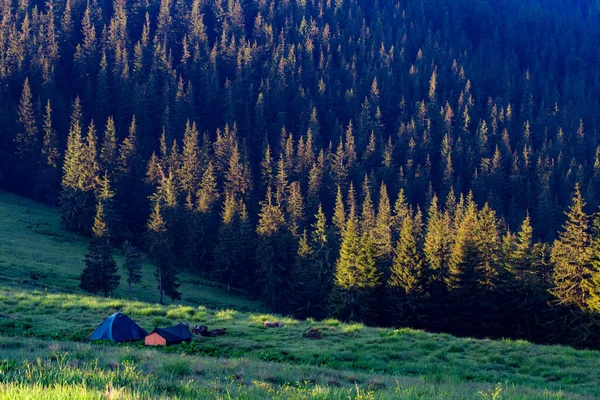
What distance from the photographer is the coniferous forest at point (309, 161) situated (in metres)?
48.5

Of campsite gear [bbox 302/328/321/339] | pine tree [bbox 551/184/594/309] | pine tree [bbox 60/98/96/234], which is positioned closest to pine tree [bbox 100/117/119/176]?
pine tree [bbox 60/98/96/234]

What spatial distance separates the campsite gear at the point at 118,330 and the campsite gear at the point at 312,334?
773cm

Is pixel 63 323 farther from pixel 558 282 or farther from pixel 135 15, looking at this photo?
pixel 135 15

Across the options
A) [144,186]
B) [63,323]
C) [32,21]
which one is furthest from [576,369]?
[32,21]

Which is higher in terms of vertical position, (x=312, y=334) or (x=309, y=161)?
(x=309, y=161)

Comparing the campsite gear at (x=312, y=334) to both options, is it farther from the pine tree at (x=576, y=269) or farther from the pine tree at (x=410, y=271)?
the pine tree at (x=576, y=269)

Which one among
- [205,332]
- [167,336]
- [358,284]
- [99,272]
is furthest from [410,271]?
[167,336]

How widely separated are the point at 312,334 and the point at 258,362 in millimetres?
9677

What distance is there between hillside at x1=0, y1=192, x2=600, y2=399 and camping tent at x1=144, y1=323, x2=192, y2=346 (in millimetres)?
970

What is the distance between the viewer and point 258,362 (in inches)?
694

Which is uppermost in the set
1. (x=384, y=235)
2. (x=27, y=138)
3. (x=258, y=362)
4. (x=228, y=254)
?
(x=27, y=138)

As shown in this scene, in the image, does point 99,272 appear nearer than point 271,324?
No

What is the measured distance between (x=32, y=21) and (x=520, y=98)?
143685mm

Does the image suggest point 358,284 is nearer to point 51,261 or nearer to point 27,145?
point 51,261
